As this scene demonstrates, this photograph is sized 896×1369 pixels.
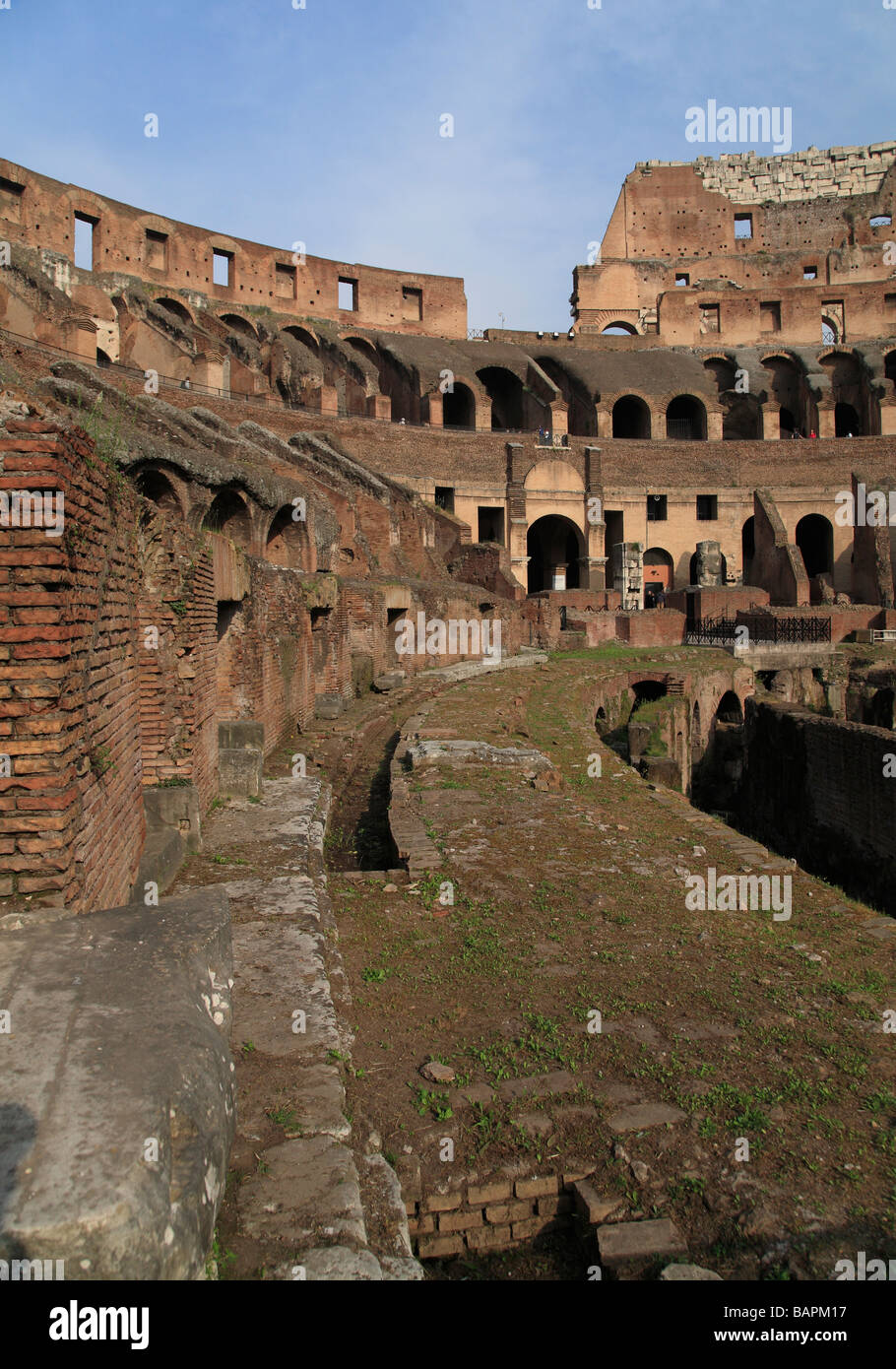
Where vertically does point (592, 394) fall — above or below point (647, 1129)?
above

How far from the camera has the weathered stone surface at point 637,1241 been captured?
2.51 m

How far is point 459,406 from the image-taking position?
38.7 meters

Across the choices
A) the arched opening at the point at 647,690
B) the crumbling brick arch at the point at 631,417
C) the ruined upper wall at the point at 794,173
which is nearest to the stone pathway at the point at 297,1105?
the arched opening at the point at 647,690

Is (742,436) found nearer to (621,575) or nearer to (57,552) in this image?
(621,575)

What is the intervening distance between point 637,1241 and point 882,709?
612 inches

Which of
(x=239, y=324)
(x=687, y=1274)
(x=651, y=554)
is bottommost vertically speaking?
(x=687, y=1274)

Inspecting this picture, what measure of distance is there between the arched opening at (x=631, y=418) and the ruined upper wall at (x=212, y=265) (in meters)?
9.12

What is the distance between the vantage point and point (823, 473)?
3528cm

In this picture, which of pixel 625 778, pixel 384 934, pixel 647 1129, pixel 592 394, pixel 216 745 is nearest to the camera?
pixel 647 1129

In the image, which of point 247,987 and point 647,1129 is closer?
point 647,1129

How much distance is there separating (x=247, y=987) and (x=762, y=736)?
11.2 m

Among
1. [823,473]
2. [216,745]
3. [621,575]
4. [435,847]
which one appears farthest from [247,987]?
[823,473]

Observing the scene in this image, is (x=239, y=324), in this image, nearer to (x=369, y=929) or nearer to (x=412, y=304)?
(x=412, y=304)

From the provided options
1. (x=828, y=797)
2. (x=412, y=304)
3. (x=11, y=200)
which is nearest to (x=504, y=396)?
(x=412, y=304)
